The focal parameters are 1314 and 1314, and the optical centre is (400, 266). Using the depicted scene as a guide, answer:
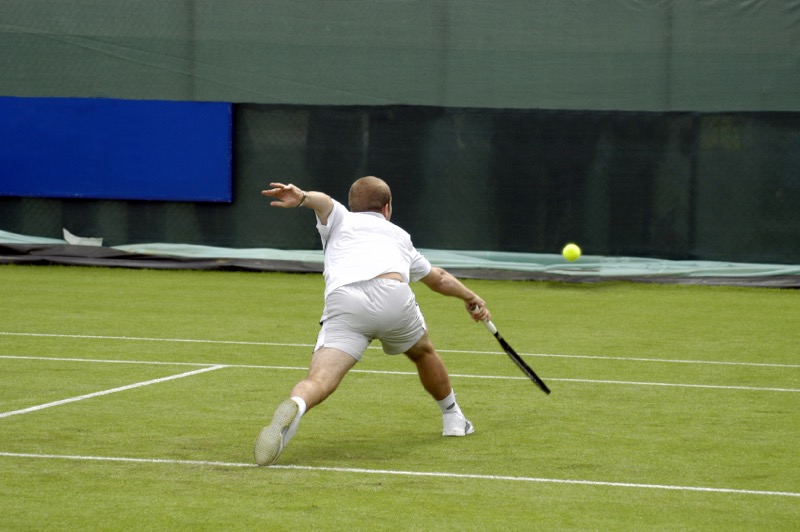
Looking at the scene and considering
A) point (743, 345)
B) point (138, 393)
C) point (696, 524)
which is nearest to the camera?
point (696, 524)

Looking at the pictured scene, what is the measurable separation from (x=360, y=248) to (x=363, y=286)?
0.18 meters

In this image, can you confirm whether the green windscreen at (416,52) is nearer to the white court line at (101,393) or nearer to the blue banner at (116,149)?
the blue banner at (116,149)

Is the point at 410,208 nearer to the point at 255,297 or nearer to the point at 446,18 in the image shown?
the point at 446,18

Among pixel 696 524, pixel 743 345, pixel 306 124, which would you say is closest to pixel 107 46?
pixel 306 124

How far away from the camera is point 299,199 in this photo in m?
5.46

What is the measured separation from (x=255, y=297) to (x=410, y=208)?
11.0ft

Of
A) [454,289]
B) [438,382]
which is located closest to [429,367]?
[438,382]

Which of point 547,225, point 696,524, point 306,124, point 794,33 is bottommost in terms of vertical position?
point 696,524

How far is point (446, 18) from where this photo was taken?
1573 centimetres

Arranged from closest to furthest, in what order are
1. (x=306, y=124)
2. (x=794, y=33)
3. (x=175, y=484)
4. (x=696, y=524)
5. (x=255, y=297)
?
(x=696, y=524), (x=175, y=484), (x=255, y=297), (x=794, y=33), (x=306, y=124)

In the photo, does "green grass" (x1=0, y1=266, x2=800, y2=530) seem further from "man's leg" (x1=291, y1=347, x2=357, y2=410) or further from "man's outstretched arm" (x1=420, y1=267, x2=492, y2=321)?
"man's outstretched arm" (x1=420, y1=267, x2=492, y2=321)

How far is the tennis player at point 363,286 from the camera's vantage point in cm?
557

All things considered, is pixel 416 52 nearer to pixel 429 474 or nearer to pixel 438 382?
pixel 438 382

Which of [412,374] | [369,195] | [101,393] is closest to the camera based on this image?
[369,195]
